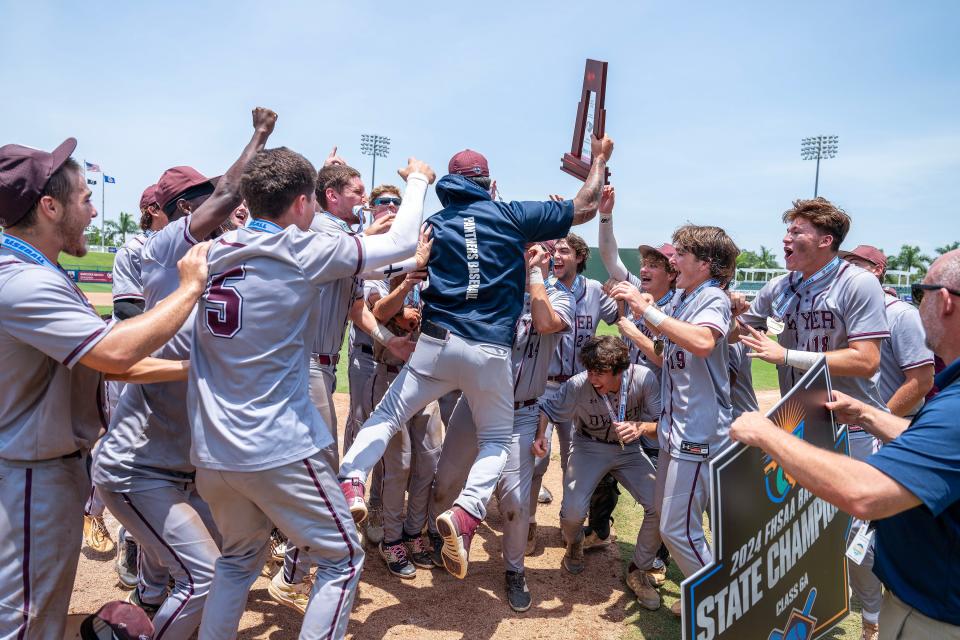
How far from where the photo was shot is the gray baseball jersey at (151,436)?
9.81ft

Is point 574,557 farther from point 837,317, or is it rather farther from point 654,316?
point 837,317

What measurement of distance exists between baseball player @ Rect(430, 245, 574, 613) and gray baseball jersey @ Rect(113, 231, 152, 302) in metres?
2.35

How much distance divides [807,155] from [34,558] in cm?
5647

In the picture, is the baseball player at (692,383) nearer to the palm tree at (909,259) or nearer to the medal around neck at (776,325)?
the medal around neck at (776,325)

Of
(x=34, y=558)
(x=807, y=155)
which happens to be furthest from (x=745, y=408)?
(x=807, y=155)

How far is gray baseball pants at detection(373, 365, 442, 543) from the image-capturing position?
4.71m

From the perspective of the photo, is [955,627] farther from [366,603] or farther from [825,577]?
[366,603]

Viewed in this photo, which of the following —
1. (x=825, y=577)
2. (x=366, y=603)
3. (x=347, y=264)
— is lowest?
(x=366, y=603)

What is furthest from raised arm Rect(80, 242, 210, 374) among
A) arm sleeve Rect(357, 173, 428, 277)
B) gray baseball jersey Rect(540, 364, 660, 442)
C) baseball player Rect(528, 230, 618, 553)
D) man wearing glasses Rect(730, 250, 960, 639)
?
baseball player Rect(528, 230, 618, 553)

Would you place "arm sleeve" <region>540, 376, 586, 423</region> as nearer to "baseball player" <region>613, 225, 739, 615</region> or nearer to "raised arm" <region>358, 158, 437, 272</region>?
"baseball player" <region>613, 225, 739, 615</region>

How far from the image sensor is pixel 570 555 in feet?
16.2

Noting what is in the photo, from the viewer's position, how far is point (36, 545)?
229 centimetres

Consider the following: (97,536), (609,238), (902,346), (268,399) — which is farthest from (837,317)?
(97,536)

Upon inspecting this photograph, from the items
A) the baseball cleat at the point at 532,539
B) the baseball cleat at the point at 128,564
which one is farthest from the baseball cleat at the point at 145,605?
the baseball cleat at the point at 532,539
